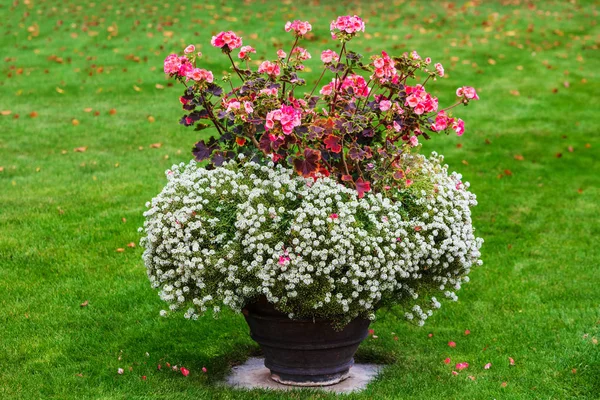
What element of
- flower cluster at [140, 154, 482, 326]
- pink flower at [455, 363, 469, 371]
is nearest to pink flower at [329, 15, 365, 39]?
flower cluster at [140, 154, 482, 326]

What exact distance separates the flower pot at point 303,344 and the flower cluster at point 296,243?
6.3 inches

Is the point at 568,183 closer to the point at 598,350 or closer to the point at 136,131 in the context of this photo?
the point at 598,350

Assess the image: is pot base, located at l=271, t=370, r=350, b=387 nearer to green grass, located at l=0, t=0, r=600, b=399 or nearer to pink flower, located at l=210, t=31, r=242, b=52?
green grass, located at l=0, t=0, r=600, b=399

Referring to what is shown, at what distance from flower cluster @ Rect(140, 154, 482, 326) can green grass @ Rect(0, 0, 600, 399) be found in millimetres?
822

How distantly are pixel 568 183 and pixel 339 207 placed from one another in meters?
7.51

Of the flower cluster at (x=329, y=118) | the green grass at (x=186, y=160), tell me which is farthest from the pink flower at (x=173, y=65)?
the green grass at (x=186, y=160)

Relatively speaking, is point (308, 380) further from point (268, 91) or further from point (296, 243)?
point (268, 91)

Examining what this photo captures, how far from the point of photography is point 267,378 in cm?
643

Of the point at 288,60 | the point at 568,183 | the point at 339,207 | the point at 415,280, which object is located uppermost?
the point at 288,60

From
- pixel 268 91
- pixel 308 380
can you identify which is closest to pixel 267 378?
pixel 308 380

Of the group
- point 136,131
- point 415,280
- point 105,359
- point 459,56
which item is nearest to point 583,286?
point 415,280

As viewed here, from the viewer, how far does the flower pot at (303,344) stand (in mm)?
5848

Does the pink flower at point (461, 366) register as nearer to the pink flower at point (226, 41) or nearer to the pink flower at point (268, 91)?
the pink flower at point (268, 91)

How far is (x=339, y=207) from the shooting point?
5641 millimetres
